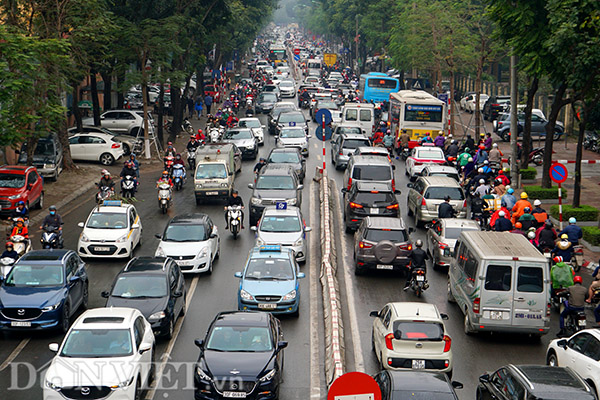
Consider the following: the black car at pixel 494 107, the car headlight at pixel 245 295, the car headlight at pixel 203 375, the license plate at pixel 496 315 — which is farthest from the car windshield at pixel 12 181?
the black car at pixel 494 107

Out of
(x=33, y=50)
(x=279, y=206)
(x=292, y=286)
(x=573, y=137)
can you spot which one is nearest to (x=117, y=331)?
(x=292, y=286)

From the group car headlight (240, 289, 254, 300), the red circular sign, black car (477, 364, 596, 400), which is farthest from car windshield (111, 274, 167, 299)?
the red circular sign

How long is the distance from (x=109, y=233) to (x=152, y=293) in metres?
6.88

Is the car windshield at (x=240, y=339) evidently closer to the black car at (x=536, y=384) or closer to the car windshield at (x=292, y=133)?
the black car at (x=536, y=384)

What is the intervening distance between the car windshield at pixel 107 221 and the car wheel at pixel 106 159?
16867 millimetres

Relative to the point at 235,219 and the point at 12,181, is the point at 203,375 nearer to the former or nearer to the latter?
the point at 235,219

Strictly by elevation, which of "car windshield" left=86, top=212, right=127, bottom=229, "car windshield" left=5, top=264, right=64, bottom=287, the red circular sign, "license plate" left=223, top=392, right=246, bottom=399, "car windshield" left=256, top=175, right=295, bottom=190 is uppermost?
the red circular sign

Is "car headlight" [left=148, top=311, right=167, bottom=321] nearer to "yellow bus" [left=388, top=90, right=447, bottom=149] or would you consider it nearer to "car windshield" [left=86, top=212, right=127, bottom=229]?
"car windshield" [left=86, top=212, right=127, bottom=229]

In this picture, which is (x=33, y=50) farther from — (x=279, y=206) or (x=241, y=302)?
(x=241, y=302)

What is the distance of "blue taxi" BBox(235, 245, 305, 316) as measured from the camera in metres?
19.3

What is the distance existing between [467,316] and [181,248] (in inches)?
349

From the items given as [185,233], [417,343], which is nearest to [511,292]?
[417,343]

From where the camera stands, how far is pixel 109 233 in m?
24.8

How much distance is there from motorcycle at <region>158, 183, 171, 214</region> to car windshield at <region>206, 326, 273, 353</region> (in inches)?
641
